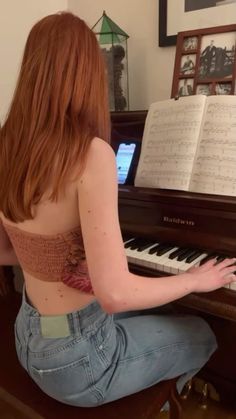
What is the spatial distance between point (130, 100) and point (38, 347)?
1372 millimetres

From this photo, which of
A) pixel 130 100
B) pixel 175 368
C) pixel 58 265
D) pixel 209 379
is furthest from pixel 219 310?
pixel 130 100

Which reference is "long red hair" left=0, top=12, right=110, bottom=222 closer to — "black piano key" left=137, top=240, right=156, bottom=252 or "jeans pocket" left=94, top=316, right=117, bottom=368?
"jeans pocket" left=94, top=316, right=117, bottom=368

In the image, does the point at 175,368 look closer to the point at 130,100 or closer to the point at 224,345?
the point at 224,345

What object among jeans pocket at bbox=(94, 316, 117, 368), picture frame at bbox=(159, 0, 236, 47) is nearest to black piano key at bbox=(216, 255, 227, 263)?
jeans pocket at bbox=(94, 316, 117, 368)

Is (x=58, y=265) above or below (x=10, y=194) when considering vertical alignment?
below

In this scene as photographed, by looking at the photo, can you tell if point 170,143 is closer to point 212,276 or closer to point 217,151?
point 217,151

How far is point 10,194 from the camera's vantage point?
2.72 feet

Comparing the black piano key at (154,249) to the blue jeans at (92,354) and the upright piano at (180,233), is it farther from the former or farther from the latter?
the blue jeans at (92,354)

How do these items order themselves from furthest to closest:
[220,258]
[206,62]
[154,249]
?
[206,62], [154,249], [220,258]

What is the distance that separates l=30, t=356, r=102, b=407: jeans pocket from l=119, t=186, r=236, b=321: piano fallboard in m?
0.32

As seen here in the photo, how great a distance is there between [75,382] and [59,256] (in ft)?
0.93

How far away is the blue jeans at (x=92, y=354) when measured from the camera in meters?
0.85

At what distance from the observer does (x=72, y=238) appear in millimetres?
822

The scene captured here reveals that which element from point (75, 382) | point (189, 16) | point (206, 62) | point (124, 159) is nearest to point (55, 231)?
point (75, 382)
